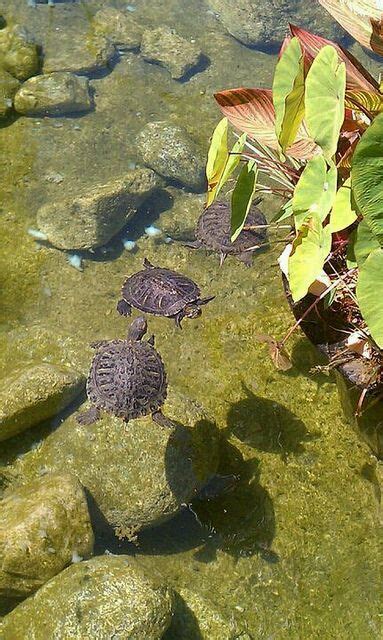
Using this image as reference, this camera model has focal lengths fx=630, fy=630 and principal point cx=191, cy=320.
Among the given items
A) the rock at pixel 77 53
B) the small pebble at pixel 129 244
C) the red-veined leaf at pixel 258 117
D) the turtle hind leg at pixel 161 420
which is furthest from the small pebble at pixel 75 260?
the rock at pixel 77 53

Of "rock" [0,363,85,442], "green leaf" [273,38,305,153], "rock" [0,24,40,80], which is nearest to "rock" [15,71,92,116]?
"rock" [0,24,40,80]

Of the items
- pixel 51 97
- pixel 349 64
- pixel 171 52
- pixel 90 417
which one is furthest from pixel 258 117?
pixel 171 52

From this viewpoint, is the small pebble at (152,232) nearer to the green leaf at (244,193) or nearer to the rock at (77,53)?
the rock at (77,53)

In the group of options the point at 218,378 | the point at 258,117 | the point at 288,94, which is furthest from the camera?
the point at 218,378

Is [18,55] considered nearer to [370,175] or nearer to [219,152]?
[219,152]

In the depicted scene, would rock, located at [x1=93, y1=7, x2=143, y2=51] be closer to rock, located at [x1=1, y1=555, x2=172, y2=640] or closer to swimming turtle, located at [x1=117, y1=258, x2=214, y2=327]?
swimming turtle, located at [x1=117, y1=258, x2=214, y2=327]
